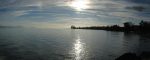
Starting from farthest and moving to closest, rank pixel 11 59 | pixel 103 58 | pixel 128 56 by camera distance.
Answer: pixel 103 58, pixel 11 59, pixel 128 56

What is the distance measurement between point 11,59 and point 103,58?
874 inches

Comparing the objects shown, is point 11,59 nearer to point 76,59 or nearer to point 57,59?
point 57,59

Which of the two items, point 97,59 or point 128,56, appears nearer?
point 128,56

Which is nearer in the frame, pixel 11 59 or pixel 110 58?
pixel 11 59

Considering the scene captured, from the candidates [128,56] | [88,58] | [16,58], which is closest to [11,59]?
[16,58]

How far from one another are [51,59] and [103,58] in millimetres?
12952

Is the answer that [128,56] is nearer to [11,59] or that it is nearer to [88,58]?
[88,58]

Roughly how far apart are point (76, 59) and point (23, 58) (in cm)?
1273

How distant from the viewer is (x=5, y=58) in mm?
47312

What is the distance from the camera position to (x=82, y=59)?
4959 centimetres

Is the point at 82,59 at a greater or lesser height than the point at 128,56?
lesser

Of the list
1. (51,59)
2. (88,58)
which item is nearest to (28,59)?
(51,59)

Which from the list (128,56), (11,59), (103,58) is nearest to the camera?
(128,56)

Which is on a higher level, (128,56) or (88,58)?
(128,56)
